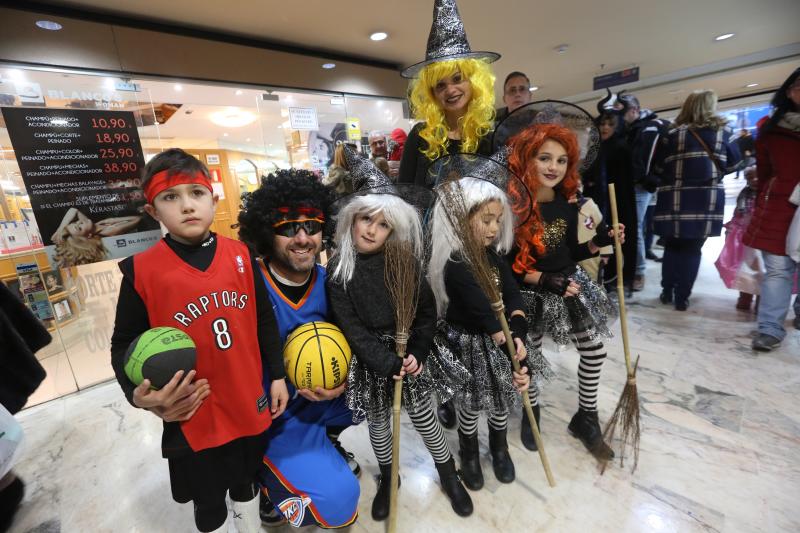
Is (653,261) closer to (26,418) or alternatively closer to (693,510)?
(693,510)

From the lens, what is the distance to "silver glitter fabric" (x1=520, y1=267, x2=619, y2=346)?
1.80 m

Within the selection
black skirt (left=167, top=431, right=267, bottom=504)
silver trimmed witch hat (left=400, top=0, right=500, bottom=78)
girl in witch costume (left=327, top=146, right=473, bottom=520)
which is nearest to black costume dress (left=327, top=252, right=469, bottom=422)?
girl in witch costume (left=327, top=146, right=473, bottom=520)

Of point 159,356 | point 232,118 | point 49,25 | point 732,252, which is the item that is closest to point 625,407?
point 159,356

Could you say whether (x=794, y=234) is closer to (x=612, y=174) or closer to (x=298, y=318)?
(x=612, y=174)

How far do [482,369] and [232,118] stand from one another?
470cm

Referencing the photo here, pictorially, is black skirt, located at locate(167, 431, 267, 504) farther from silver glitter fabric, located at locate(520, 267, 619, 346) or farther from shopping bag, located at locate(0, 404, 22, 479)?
silver glitter fabric, located at locate(520, 267, 619, 346)

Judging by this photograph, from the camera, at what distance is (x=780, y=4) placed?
173 inches

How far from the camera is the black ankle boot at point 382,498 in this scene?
165cm

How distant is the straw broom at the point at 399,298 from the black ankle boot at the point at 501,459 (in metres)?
0.62

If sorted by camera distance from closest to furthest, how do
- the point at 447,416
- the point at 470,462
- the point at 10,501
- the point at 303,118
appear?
the point at 470,462 < the point at 10,501 < the point at 447,416 < the point at 303,118

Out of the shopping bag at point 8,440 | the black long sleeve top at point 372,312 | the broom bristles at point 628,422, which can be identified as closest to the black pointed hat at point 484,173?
the black long sleeve top at point 372,312

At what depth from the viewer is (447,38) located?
1791 millimetres

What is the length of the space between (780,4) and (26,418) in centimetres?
897

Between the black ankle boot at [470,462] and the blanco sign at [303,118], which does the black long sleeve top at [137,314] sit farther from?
the blanco sign at [303,118]
